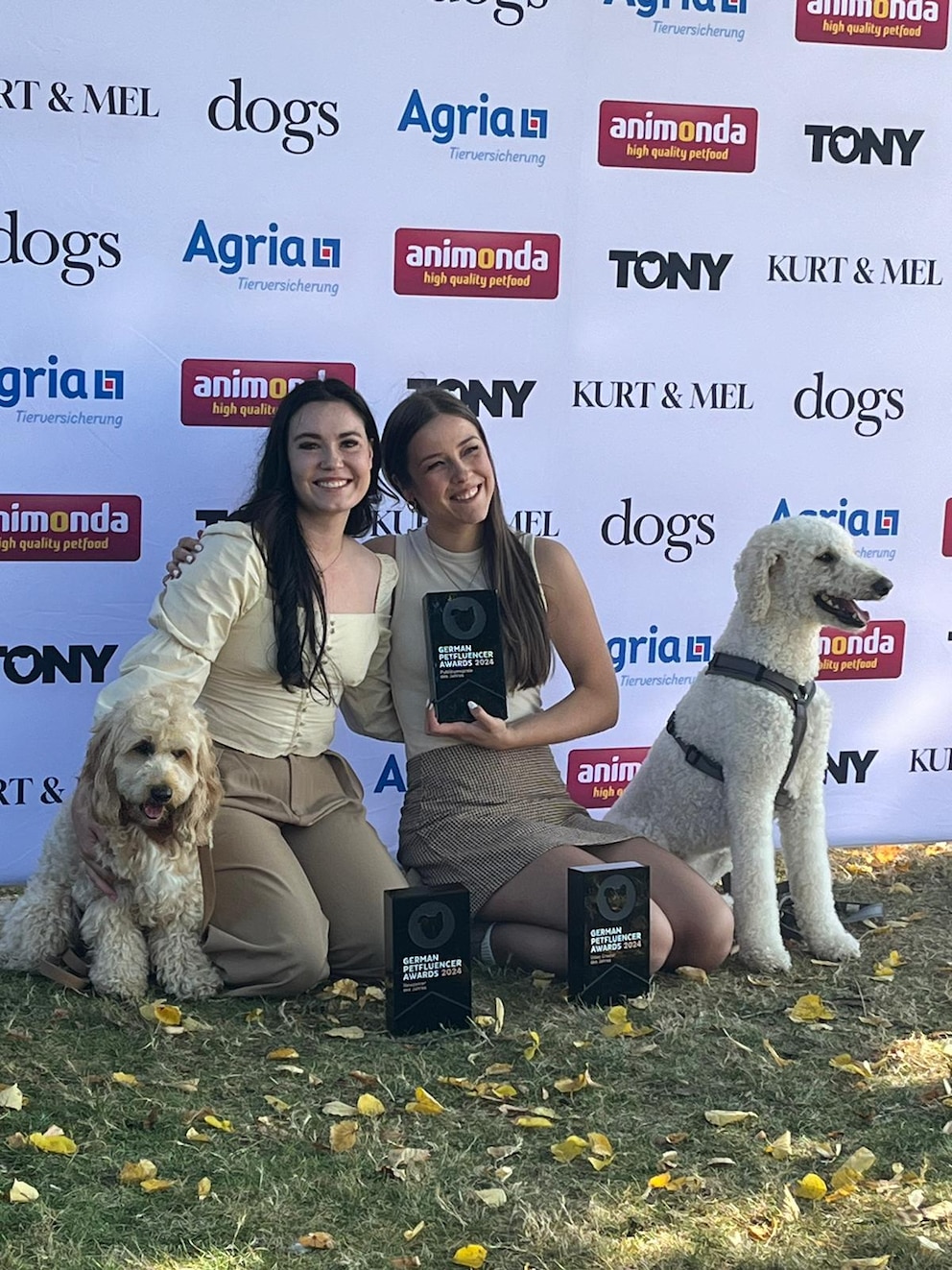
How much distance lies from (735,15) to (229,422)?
6.73ft

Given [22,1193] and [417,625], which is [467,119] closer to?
[417,625]

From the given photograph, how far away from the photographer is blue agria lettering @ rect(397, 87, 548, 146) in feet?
14.5

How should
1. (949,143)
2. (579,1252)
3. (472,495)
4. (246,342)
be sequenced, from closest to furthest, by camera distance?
(579,1252), (472,495), (246,342), (949,143)

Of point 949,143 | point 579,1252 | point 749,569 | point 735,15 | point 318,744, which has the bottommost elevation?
point 579,1252

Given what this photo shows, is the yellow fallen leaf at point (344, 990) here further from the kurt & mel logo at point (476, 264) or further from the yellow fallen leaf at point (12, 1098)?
the kurt & mel logo at point (476, 264)

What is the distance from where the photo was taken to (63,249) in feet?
13.9

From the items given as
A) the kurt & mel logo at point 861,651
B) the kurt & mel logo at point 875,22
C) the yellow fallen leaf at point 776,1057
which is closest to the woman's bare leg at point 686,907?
the yellow fallen leaf at point 776,1057

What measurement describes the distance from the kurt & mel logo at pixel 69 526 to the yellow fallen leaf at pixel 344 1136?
6.94 ft

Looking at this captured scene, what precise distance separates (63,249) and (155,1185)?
2.71 meters

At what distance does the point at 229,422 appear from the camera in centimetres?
442

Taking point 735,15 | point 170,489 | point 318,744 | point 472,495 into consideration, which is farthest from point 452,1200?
point 735,15

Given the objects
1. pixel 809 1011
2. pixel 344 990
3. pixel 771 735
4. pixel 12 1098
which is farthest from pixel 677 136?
pixel 12 1098

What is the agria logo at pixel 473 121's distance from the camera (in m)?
4.42

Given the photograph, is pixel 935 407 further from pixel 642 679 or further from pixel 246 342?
pixel 246 342
